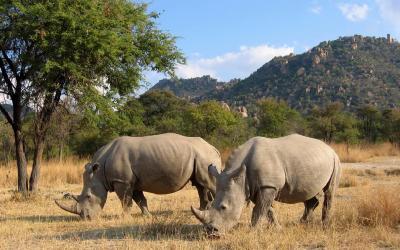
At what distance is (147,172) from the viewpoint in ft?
33.2

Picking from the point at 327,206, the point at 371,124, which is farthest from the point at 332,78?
the point at 327,206

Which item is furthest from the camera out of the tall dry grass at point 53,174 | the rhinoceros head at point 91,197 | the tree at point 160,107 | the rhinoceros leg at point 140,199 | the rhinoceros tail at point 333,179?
the tree at point 160,107

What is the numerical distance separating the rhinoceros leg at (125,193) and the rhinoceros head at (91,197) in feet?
0.93

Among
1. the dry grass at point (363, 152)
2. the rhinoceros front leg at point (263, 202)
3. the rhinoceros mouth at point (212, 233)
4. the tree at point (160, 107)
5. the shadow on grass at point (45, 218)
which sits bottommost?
the dry grass at point (363, 152)

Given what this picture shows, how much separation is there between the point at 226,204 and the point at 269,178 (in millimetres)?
764

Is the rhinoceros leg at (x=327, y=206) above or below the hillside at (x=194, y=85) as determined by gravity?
below

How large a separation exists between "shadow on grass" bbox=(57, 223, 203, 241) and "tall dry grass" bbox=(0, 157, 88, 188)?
10.2m

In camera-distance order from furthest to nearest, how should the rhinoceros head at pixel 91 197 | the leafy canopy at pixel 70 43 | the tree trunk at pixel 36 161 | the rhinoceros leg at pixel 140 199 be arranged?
the tree trunk at pixel 36 161 → the leafy canopy at pixel 70 43 → the rhinoceros leg at pixel 140 199 → the rhinoceros head at pixel 91 197

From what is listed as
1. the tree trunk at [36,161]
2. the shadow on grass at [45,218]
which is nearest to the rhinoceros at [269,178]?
the shadow on grass at [45,218]

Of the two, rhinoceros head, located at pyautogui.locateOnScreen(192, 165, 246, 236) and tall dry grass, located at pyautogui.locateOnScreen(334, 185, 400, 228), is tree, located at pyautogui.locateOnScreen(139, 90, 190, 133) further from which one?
rhinoceros head, located at pyautogui.locateOnScreen(192, 165, 246, 236)

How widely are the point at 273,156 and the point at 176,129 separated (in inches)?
1156

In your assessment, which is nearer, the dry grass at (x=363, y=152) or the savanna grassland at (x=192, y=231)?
the savanna grassland at (x=192, y=231)

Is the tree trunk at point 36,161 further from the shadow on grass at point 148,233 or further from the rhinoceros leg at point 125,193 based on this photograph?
the shadow on grass at point 148,233

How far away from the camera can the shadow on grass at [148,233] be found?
7609mm
